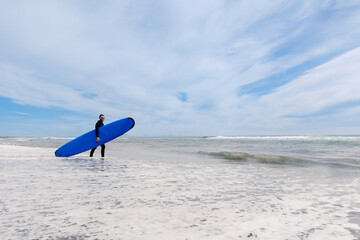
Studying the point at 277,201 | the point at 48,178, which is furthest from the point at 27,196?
the point at 277,201

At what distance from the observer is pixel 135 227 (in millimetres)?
2195

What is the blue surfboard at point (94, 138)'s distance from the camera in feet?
31.6

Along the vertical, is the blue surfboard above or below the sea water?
above

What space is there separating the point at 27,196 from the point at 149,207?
193cm

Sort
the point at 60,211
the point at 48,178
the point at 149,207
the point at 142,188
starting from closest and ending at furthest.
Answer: the point at 60,211 → the point at 149,207 → the point at 142,188 → the point at 48,178

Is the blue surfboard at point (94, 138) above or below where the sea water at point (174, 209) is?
above

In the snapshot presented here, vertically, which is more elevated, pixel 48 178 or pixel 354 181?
pixel 48 178

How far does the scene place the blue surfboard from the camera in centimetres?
964

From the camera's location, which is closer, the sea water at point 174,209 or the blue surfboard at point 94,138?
the sea water at point 174,209

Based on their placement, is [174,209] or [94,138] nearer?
[174,209]

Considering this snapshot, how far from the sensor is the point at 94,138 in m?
9.92

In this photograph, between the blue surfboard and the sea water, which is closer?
the sea water

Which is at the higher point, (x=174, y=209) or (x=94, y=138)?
(x=94, y=138)

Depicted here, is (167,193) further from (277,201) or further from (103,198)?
(277,201)
